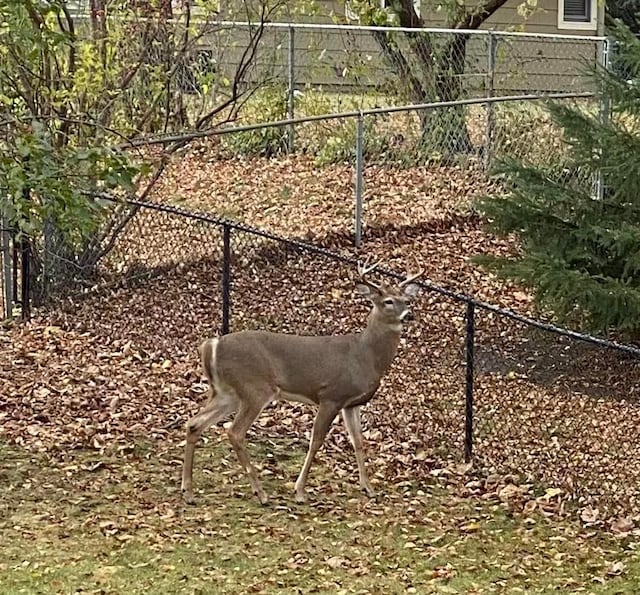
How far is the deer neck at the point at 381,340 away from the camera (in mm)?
7297

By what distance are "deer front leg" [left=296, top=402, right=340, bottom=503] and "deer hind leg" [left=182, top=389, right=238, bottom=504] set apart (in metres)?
0.47

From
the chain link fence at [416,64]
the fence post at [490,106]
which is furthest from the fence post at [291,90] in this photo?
the fence post at [490,106]

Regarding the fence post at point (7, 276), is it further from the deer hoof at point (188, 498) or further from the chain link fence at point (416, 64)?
the deer hoof at point (188, 498)

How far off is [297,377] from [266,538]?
3.20 feet

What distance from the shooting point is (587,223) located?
30.5ft

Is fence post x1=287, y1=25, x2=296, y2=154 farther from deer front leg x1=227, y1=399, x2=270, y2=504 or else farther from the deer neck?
deer front leg x1=227, y1=399, x2=270, y2=504

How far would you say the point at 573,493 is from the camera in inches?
284

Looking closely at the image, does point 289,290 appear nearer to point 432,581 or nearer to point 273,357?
point 273,357

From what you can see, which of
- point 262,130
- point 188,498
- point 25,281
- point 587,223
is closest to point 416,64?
point 262,130

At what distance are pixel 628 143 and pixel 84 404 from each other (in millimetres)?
4091

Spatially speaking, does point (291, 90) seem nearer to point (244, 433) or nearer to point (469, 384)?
point (469, 384)

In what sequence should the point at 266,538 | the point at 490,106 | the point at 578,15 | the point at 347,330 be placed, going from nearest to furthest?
1. the point at 266,538
2. the point at 347,330
3. the point at 490,106
4. the point at 578,15

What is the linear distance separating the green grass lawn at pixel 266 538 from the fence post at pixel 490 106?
7.38 m

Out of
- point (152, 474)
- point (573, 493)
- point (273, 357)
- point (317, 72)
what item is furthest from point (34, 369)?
point (317, 72)
